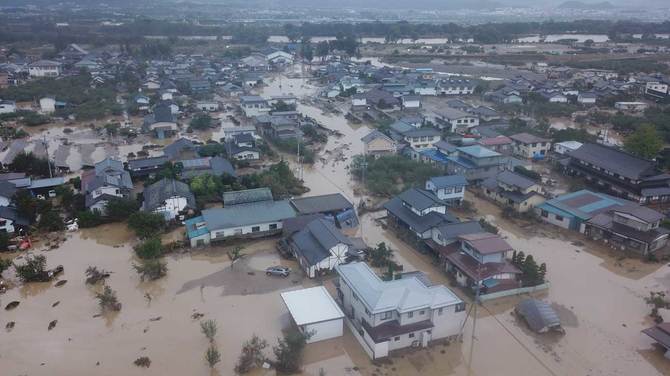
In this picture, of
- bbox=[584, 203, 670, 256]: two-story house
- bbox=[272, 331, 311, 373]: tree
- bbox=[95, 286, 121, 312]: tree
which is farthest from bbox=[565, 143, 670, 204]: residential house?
bbox=[95, 286, 121, 312]: tree

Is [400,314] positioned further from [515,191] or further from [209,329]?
[515,191]

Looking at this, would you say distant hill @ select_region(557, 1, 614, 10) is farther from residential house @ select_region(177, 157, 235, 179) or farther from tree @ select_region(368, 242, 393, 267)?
tree @ select_region(368, 242, 393, 267)

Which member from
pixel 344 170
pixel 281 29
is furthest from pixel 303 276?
pixel 281 29

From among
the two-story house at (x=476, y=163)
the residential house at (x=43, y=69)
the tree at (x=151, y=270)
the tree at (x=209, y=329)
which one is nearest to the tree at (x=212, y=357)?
the tree at (x=209, y=329)

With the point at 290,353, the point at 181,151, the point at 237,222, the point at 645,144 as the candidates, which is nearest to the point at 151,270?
the point at 237,222

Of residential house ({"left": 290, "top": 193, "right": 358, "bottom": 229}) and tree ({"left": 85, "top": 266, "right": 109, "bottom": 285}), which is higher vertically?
residential house ({"left": 290, "top": 193, "right": 358, "bottom": 229})

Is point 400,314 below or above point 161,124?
below
